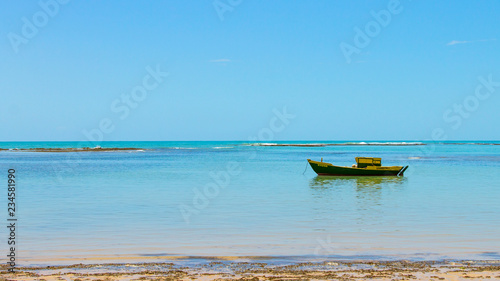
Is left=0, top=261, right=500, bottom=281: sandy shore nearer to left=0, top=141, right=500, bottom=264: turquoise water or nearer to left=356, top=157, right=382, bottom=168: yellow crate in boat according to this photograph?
left=0, top=141, right=500, bottom=264: turquoise water

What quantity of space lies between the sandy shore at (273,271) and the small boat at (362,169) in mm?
21233

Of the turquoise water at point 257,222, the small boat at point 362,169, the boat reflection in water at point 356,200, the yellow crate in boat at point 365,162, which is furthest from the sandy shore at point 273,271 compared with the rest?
the yellow crate in boat at point 365,162

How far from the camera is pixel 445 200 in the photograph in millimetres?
17172

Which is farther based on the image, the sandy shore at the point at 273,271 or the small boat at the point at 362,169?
the small boat at the point at 362,169

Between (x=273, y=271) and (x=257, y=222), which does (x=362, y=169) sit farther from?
(x=273, y=271)

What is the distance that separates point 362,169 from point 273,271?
22662 millimetres

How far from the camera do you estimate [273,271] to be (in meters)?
7.54

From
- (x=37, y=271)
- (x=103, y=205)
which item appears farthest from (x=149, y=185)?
(x=37, y=271)

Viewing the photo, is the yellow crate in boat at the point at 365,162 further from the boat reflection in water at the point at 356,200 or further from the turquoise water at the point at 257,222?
the turquoise water at the point at 257,222

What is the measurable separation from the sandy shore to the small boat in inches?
836

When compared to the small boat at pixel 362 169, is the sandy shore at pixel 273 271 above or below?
below

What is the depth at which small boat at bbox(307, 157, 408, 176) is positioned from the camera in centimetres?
2934

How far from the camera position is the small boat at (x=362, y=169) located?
29.3m

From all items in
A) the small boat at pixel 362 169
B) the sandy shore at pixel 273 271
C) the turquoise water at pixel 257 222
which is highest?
the small boat at pixel 362 169
